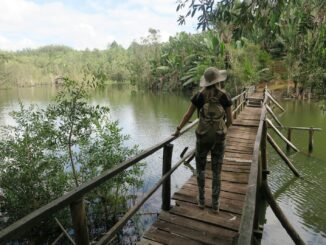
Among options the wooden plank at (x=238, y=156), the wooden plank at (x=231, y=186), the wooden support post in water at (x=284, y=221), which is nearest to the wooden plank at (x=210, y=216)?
the wooden plank at (x=231, y=186)

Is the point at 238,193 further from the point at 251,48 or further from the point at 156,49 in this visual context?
the point at 156,49

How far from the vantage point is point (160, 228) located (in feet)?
11.8

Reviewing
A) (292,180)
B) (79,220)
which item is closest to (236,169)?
(79,220)

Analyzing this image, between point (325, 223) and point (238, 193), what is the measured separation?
167 inches

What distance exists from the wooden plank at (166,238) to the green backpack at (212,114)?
1.25 metres

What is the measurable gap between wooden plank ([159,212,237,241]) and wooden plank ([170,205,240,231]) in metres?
0.07

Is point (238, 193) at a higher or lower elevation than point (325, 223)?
higher

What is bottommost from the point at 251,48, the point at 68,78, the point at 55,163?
the point at 55,163

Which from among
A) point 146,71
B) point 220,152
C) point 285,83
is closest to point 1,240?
point 220,152

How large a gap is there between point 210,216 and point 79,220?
6.86ft

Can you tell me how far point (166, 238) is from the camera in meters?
3.38

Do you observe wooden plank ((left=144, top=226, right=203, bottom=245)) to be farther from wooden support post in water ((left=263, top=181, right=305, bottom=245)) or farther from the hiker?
wooden support post in water ((left=263, top=181, right=305, bottom=245))

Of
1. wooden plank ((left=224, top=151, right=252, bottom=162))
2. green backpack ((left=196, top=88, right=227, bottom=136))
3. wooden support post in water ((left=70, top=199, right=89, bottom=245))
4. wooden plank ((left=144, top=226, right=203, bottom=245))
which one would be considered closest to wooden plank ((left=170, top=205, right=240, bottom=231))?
wooden plank ((left=144, top=226, right=203, bottom=245))

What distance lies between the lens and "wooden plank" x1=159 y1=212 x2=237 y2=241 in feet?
11.4
